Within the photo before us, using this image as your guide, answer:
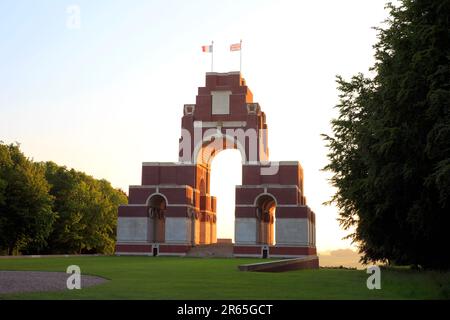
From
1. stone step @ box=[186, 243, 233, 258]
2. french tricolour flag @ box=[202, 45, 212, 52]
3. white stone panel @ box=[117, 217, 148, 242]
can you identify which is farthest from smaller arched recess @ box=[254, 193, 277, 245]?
french tricolour flag @ box=[202, 45, 212, 52]

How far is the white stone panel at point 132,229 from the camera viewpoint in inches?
2274

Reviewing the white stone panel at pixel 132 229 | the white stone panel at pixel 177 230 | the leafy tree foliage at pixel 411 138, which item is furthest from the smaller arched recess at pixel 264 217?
the leafy tree foliage at pixel 411 138

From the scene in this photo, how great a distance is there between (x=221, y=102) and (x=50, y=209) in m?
22.0

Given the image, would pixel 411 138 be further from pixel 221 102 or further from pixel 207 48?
pixel 207 48

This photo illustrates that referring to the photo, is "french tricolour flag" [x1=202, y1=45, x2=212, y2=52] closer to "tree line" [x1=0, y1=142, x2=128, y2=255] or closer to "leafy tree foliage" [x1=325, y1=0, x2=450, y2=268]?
"tree line" [x1=0, y1=142, x2=128, y2=255]

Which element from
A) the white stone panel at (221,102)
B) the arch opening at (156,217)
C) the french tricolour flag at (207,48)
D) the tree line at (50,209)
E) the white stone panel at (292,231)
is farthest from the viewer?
the french tricolour flag at (207,48)

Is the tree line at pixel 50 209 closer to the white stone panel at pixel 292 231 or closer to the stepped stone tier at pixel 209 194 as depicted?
the stepped stone tier at pixel 209 194

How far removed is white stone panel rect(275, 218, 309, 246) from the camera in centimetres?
5531

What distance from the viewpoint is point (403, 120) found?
22.1 m

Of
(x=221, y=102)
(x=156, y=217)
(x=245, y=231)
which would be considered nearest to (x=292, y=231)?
(x=245, y=231)

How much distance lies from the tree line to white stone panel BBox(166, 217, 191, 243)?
11.3 m

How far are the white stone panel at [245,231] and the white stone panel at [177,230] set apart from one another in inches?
203
